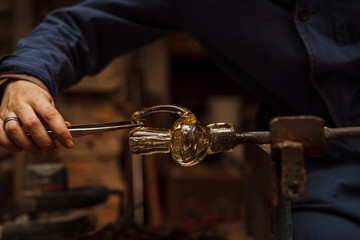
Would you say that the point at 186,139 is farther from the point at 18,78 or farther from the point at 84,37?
the point at 84,37

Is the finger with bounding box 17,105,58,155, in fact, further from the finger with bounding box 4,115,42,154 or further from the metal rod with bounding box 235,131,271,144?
the metal rod with bounding box 235,131,271,144

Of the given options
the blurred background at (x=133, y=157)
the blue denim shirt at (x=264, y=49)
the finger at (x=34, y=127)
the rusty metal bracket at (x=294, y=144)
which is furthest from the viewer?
the blurred background at (x=133, y=157)

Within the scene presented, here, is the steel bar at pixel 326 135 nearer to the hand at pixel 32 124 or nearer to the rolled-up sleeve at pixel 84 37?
the hand at pixel 32 124

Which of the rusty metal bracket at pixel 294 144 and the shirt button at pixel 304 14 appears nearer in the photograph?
the rusty metal bracket at pixel 294 144

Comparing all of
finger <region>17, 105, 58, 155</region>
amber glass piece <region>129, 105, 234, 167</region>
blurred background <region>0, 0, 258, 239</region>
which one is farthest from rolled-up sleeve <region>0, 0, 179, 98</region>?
blurred background <region>0, 0, 258, 239</region>

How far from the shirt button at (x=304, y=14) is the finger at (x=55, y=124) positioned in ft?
1.69

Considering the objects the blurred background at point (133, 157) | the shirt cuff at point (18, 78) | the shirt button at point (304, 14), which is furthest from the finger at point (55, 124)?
the blurred background at point (133, 157)

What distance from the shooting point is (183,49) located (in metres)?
2.69

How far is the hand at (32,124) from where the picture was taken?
1.85 feet

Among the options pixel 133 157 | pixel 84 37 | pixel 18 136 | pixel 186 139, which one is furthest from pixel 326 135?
pixel 133 157

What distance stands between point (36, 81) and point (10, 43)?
1316mm

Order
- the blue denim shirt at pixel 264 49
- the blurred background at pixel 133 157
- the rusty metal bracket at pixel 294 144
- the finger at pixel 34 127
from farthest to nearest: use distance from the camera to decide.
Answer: the blurred background at pixel 133 157 < the blue denim shirt at pixel 264 49 < the finger at pixel 34 127 < the rusty metal bracket at pixel 294 144

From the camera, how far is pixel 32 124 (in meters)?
0.56

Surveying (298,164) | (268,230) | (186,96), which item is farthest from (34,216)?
(186,96)
